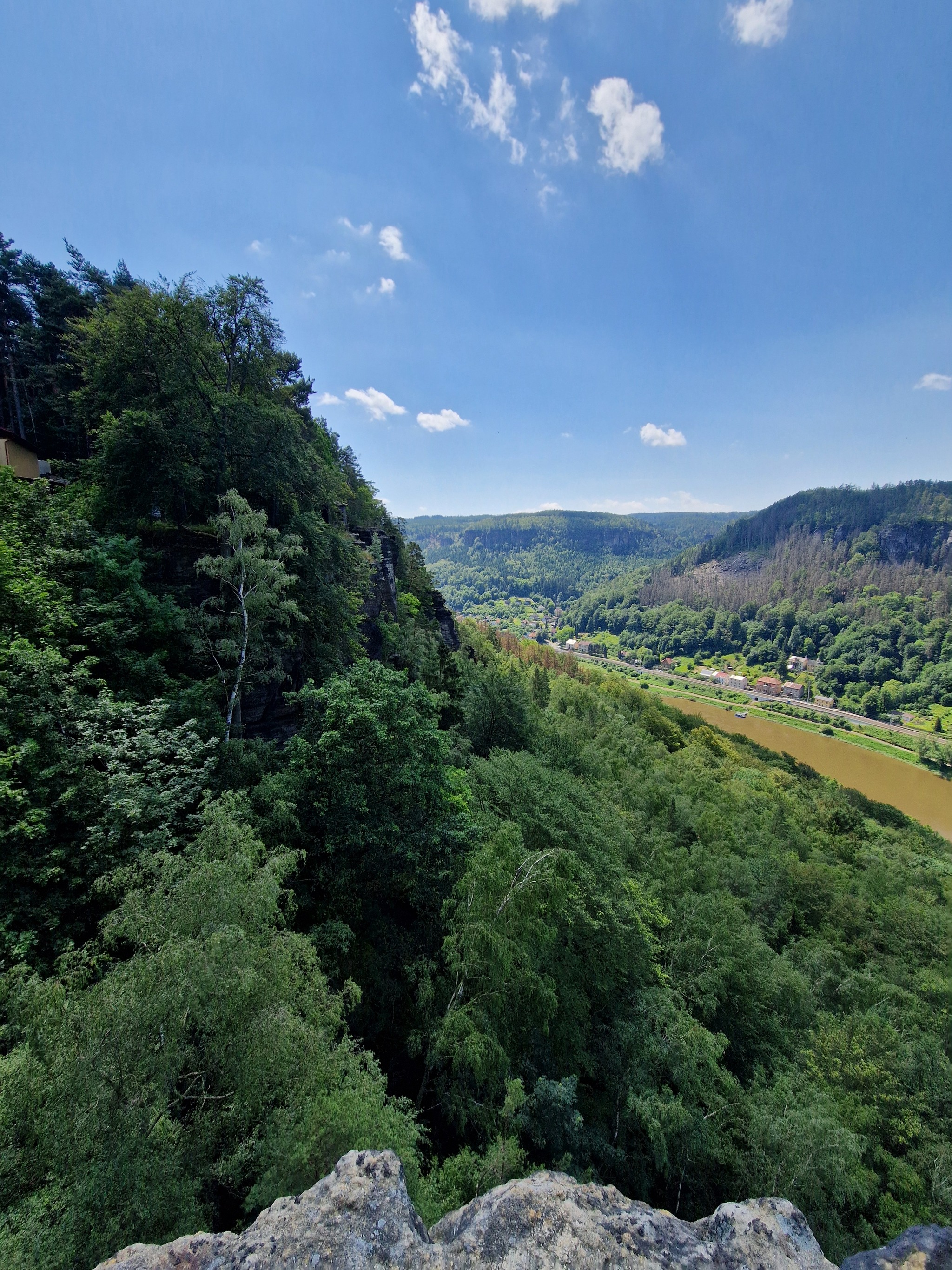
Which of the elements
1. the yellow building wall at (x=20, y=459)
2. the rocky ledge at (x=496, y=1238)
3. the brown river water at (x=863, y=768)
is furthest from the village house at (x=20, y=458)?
the brown river water at (x=863, y=768)

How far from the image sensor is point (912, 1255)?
3.50m

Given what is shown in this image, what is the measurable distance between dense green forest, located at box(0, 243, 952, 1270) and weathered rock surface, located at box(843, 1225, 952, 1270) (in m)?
5.65

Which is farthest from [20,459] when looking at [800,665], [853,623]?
[853,623]

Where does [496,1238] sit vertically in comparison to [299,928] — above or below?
above

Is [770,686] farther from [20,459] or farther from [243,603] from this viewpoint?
[20,459]

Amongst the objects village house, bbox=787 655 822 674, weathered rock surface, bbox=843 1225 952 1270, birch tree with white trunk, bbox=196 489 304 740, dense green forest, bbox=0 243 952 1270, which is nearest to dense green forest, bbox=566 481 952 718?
village house, bbox=787 655 822 674

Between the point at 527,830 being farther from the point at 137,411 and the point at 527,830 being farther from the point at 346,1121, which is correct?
the point at 137,411

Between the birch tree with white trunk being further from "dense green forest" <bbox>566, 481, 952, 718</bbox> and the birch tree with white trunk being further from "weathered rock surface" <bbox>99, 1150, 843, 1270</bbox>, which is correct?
"dense green forest" <bbox>566, 481, 952, 718</bbox>

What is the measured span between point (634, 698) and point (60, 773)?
64.5m

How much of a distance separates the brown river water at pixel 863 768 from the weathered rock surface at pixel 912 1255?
72.1 m

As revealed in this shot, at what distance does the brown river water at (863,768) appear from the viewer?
61.2 metres

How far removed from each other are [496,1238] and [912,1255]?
10.6 feet

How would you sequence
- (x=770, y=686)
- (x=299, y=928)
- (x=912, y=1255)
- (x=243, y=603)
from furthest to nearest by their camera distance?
(x=770, y=686) < (x=243, y=603) < (x=299, y=928) < (x=912, y=1255)

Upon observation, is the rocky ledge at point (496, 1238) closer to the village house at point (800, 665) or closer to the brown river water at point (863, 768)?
the brown river water at point (863, 768)
